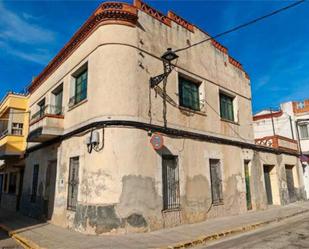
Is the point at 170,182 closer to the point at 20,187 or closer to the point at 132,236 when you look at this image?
the point at 132,236

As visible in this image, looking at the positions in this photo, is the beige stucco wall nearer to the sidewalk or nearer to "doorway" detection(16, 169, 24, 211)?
the sidewalk

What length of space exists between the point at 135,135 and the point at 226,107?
7.38m

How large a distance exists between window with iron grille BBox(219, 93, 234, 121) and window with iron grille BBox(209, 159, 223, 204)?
2.83 metres

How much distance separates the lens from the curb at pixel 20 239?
25.7 ft

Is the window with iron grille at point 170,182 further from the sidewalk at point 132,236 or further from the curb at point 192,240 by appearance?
the curb at point 192,240

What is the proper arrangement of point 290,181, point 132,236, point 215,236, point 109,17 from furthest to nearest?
point 290,181
point 109,17
point 215,236
point 132,236

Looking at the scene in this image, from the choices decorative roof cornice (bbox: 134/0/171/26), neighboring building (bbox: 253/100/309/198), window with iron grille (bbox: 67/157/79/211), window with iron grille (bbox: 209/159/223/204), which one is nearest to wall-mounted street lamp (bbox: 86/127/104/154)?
window with iron grille (bbox: 67/157/79/211)

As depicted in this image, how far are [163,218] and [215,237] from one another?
201 cm

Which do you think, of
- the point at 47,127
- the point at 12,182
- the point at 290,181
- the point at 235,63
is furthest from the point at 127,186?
the point at 290,181

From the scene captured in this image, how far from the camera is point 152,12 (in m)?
11.5

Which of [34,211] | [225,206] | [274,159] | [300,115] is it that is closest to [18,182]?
[34,211]

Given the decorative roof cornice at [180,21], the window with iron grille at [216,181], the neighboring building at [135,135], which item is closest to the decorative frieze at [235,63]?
the neighboring building at [135,135]

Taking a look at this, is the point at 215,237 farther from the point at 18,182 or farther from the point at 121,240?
the point at 18,182

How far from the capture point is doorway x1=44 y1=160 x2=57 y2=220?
40.2ft
